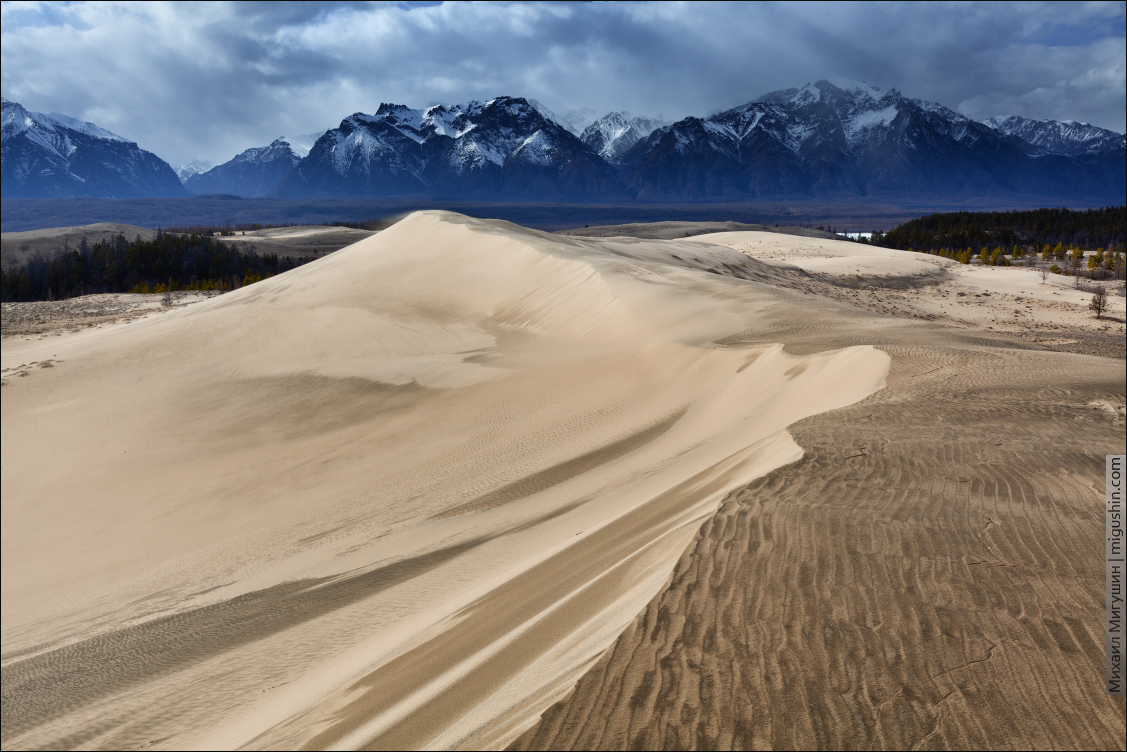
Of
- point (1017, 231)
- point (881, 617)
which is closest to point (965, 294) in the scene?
point (881, 617)

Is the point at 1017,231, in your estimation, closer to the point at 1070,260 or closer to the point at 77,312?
the point at 1070,260

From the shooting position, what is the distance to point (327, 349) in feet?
45.3

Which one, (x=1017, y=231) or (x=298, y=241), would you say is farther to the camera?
(x=298, y=241)

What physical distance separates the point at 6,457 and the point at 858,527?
12.0 metres

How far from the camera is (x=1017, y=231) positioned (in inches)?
2648

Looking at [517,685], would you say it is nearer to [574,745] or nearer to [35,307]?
[574,745]

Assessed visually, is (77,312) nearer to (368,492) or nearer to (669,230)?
(368,492)

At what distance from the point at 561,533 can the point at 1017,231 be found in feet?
261

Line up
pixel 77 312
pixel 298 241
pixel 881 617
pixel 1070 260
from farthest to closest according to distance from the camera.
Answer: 1. pixel 298 241
2. pixel 1070 260
3. pixel 77 312
4. pixel 881 617

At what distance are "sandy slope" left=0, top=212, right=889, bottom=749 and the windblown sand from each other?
0.15ft

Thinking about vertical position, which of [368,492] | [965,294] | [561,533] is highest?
[965,294]

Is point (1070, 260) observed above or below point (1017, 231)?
below

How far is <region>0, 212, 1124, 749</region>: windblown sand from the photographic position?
3217mm

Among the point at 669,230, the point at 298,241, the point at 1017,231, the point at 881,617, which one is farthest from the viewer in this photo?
the point at 669,230
